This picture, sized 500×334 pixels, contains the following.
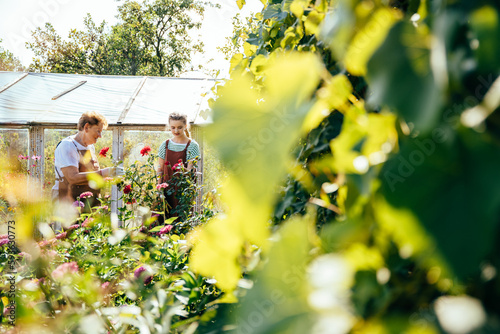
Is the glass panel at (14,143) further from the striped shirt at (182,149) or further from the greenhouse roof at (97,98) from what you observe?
the striped shirt at (182,149)

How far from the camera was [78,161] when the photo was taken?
3484mm

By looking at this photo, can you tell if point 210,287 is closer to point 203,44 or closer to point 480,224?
point 480,224

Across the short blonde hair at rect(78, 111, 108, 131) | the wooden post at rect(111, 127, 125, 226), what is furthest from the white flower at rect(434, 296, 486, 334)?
the wooden post at rect(111, 127, 125, 226)

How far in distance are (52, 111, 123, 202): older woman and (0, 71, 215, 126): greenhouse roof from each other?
1993 millimetres

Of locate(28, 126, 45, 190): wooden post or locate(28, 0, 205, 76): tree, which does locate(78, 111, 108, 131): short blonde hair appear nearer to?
locate(28, 126, 45, 190): wooden post

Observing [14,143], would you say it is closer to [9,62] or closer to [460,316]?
[460,316]

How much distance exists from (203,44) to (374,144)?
1620 centimetres

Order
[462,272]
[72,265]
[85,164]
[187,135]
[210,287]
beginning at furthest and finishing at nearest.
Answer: [187,135], [85,164], [72,265], [210,287], [462,272]

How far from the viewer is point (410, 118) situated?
11 centimetres

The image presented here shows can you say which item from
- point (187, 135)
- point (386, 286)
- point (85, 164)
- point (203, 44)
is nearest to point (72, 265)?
point (386, 286)

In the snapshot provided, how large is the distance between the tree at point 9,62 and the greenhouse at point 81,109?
10.2 m

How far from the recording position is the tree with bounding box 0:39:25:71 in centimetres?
1482

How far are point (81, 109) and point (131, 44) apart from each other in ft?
32.2

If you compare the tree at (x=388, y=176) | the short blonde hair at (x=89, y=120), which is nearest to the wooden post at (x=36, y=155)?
the short blonde hair at (x=89, y=120)
